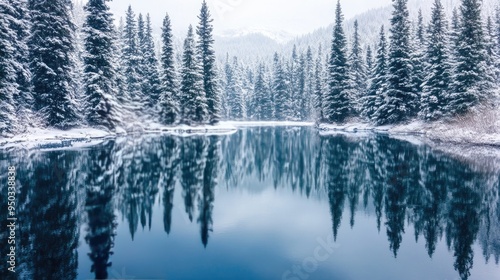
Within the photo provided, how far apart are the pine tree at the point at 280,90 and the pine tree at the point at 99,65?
A: 222ft

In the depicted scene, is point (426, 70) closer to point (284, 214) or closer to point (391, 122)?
point (391, 122)

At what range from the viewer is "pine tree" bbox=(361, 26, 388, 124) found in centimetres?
5266

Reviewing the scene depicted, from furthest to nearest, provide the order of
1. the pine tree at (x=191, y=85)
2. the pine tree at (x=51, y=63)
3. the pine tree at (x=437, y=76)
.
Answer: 1. the pine tree at (x=191, y=85)
2. the pine tree at (x=437, y=76)
3. the pine tree at (x=51, y=63)

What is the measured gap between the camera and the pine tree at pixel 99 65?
42.2 metres

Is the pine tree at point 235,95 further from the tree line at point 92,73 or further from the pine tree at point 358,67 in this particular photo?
the tree line at point 92,73

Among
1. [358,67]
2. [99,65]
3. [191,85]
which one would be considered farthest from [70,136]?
[358,67]

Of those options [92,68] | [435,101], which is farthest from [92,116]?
[435,101]

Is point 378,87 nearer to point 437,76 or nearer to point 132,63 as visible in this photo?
point 437,76

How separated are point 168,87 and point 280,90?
5833 centimetres

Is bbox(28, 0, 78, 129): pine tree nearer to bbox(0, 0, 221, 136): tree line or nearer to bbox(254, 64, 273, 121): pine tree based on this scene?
bbox(0, 0, 221, 136): tree line

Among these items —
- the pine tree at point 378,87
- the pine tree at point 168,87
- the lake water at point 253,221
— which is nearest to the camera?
the lake water at point 253,221

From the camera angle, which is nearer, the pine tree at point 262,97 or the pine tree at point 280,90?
the pine tree at point 280,90

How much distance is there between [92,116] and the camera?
42.7 meters

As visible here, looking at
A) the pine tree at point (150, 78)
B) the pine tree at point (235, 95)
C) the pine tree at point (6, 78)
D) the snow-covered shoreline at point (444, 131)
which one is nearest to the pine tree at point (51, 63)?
the pine tree at point (6, 78)
